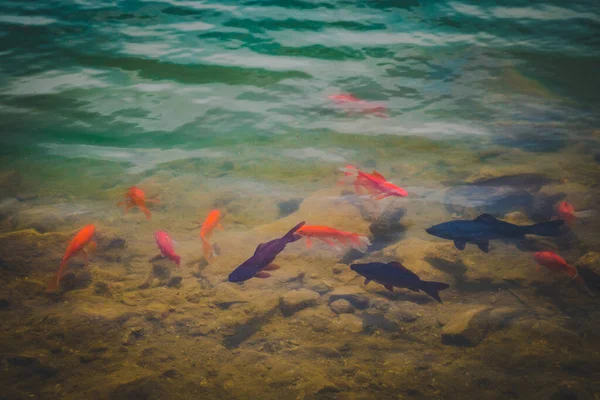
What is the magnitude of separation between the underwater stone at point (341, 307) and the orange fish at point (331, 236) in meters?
0.90

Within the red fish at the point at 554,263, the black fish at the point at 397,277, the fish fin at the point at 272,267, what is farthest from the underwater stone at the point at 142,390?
the red fish at the point at 554,263

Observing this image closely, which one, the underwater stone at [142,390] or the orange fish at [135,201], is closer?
the underwater stone at [142,390]

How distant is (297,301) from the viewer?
346 cm

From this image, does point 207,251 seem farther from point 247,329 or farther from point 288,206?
point 288,206

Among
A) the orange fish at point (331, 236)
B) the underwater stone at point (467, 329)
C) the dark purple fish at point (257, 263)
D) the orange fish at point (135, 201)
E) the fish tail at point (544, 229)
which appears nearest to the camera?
the underwater stone at point (467, 329)

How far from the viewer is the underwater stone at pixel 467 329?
3031 millimetres

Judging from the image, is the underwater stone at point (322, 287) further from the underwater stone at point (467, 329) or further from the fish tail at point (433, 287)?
the underwater stone at point (467, 329)

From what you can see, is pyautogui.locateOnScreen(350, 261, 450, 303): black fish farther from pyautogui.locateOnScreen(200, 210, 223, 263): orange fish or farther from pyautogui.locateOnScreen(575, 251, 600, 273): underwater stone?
pyautogui.locateOnScreen(200, 210, 223, 263): orange fish

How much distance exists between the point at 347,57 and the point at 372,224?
6.61 m

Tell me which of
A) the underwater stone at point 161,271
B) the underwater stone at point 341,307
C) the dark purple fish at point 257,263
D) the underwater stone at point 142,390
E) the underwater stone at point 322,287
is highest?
the dark purple fish at point 257,263

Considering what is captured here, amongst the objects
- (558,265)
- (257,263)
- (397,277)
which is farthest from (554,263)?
(257,263)

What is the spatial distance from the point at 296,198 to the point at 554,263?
3.28 m

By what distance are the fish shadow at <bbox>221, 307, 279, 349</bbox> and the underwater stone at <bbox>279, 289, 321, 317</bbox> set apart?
0.10 m

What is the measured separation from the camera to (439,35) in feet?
34.9
